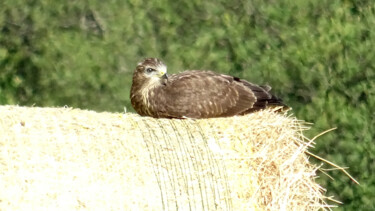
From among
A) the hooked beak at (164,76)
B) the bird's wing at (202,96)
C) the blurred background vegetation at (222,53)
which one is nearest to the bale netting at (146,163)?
the bird's wing at (202,96)

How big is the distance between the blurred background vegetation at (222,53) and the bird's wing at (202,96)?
4.52ft

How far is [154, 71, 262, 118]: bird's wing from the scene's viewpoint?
7918 millimetres

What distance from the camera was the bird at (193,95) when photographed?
313 inches

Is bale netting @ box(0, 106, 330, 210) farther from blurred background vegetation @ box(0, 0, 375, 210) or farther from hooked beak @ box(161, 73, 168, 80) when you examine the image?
blurred background vegetation @ box(0, 0, 375, 210)

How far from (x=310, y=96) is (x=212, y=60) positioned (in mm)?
1051

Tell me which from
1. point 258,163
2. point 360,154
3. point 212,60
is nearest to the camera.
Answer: point 258,163

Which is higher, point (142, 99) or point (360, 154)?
point (142, 99)

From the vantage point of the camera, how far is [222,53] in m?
9.80

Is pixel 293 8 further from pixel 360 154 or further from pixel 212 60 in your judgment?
pixel 360 154

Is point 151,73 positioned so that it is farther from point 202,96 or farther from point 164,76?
point 202,96

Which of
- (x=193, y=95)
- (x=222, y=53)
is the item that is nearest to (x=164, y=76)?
(x=193, y=95)

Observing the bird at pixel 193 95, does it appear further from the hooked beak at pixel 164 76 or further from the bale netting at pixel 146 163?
the bale netting at pixel 146 163

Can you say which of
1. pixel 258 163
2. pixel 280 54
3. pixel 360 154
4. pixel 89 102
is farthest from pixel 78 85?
pixel 258 163

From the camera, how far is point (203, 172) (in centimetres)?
668
